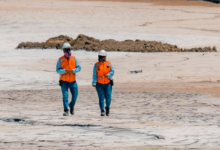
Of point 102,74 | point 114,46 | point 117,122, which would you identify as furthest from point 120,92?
point 114,46

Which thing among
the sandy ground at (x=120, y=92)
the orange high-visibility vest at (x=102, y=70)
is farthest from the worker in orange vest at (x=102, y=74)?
the sandy ground at (x=120, y=92)

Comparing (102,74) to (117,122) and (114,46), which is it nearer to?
(117,122)

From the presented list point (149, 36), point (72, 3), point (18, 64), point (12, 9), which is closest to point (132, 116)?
point (18, 64)

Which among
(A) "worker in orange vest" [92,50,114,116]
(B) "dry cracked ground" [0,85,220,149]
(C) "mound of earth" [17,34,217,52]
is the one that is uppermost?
(C) "mound of earth" [17,34,217,52]

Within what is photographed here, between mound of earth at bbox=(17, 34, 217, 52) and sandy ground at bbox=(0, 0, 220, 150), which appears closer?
sandy ground at bbox=(0, 0, 220, 150)

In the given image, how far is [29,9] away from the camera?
47.7m

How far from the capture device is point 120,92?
1526 cm

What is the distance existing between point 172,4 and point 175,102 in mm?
42950

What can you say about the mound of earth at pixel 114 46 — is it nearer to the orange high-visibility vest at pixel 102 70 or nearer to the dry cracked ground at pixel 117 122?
the dry cracked ground at pixel 117 122

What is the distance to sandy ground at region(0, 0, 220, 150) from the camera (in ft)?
28.3

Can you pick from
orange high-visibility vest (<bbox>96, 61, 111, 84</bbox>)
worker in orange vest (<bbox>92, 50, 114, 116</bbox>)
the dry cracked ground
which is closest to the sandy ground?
the dry cracked ground

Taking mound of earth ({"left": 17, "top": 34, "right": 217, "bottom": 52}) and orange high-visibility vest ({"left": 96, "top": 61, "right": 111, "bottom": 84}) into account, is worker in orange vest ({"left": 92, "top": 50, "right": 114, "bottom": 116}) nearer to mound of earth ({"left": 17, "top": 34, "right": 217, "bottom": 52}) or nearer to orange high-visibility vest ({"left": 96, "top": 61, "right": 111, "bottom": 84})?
orange high-visibility vest ({"left": 96, "top": 61, "right": 111, "bottom": 84})

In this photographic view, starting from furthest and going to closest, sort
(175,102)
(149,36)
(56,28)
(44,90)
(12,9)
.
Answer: (12,9) < (56,28) < (149,36) < (44,90) < (175,102)

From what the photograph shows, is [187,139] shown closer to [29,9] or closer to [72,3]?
[29,9]
